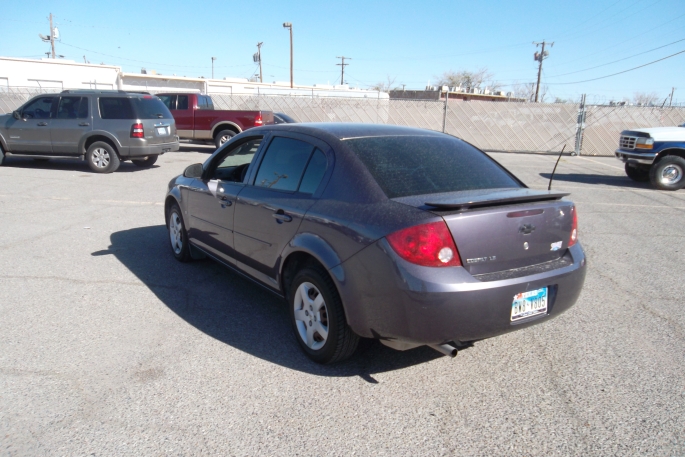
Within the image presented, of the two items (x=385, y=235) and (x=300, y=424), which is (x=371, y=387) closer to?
(x=300, y=424)

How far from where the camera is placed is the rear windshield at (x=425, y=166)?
12.0ft

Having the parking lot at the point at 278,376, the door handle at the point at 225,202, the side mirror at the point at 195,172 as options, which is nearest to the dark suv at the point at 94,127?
the parking lot at the point at 278,376

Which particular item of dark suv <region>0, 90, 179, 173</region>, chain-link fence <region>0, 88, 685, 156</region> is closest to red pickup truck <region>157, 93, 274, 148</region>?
dark suv <region>0, 90, 179, 173</region>

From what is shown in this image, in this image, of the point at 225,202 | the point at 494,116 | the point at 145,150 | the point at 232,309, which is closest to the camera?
the point at 232,309

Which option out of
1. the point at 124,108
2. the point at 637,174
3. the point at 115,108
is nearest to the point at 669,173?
the point at 637,174

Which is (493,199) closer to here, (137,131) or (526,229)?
(526,229)

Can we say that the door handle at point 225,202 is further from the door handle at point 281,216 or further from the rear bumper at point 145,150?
the rear bumper at point 145,150

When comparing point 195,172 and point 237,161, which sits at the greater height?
point 237,161

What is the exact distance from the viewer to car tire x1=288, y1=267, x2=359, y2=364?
3516 mm

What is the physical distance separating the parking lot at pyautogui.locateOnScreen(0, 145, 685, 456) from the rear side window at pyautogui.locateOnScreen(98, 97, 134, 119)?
7.47 meters

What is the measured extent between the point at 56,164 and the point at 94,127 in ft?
9.12

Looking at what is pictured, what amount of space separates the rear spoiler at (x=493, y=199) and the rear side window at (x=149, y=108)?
11.2m

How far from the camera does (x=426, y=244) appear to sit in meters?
3.11

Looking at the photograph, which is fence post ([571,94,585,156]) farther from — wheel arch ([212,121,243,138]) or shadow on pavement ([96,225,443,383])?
shadow on pavement ([96,225,443,383])
